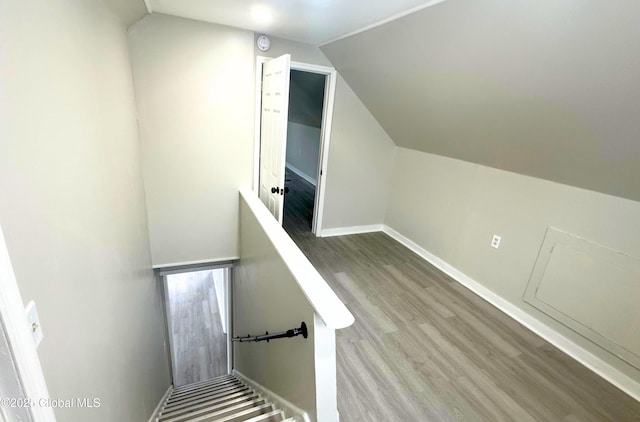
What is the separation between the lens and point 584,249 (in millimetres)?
2143

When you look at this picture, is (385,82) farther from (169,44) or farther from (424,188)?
(169,44)

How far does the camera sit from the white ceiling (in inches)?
72.2

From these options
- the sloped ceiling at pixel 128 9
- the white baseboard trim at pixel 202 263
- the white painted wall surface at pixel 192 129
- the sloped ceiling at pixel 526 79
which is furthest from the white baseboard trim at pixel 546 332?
the sloped ceiling at pixel 128 9

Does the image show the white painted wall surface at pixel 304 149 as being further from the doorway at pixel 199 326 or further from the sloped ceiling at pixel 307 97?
the doorway at pixel 199 326

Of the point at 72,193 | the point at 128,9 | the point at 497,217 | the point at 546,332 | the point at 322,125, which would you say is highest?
the point at 128,9

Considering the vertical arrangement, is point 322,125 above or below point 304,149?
above

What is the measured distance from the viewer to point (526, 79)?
1737mm

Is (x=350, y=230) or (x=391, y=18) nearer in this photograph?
(x=391, y=18)

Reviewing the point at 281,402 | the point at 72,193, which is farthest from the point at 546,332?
the point at 72,193

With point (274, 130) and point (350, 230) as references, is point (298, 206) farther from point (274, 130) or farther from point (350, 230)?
point (274, 130)

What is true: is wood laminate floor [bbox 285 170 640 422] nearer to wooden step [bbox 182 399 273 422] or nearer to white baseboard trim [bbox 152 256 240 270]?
wooden step [bbox 182 399 273 422]

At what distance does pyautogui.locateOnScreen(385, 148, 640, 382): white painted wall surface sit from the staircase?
7.40ft

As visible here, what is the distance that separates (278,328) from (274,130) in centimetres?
162

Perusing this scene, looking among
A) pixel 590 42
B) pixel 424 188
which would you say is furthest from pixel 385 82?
pixel 590 42
